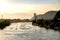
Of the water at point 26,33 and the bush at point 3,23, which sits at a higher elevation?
the bush at point 3,23

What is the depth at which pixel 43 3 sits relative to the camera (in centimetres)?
403

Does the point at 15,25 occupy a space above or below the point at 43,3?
below

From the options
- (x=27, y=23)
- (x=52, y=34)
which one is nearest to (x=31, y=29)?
(x=27, y=23)

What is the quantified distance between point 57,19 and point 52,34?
30 cm

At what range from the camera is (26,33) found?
13.0 feet

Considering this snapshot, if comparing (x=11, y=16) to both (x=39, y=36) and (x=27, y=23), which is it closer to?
(x=27, y=23)

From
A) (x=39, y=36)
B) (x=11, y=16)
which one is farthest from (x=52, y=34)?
(x=11, y=16)

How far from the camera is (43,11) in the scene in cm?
402

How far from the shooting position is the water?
3868 mm

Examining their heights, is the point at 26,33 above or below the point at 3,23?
below

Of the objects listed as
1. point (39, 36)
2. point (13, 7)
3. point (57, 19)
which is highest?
point (13, 7)

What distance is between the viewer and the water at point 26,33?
387 cm

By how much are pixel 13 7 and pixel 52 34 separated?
89 cm

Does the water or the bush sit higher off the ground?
the bush
